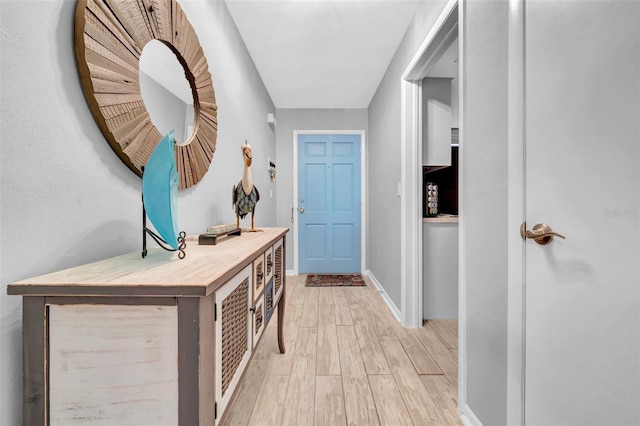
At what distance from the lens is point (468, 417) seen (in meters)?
1.37

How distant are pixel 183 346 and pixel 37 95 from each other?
0.74 metres

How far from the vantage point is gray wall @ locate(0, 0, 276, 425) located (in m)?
0.69

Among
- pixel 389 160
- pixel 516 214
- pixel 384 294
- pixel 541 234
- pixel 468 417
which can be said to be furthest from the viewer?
pixel 384 294

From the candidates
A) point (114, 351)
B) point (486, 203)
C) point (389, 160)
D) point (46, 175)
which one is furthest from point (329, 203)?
point (114, 351)

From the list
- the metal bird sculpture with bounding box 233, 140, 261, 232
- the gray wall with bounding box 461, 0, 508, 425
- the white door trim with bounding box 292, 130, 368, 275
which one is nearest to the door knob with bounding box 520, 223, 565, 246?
the gray wall with bounding box 461, 0, 508, 425

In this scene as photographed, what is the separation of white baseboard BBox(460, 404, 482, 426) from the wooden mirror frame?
5.60 feet

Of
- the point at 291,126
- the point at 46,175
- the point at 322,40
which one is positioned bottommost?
the point at 46,175

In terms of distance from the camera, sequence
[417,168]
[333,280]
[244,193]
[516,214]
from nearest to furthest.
A: [516,214] < [244,193] < [417,168] < [333,280]

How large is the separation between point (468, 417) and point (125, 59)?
2.04 metres

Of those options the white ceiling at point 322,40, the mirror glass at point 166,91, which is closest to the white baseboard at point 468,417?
the mirror glass at point 166,91

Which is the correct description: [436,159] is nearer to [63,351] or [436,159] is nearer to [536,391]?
[536,391]

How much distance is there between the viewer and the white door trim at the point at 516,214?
3.43 ft

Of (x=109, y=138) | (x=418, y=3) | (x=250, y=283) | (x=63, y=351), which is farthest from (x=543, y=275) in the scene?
(x=418, y=3)

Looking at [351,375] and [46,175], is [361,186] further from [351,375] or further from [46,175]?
[46,175]
